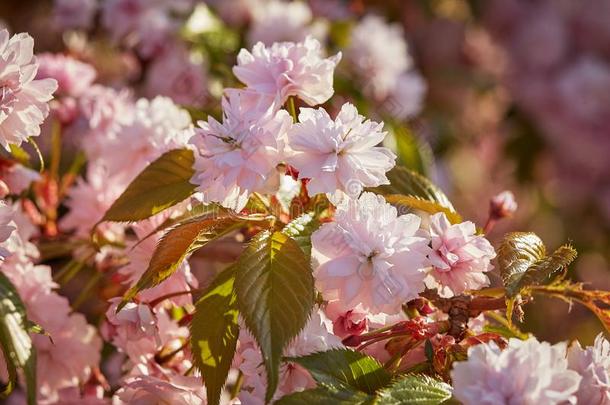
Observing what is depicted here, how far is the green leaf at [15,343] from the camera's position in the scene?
634 millimetres

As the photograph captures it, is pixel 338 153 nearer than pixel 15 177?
Yes

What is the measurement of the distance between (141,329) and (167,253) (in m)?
0.09

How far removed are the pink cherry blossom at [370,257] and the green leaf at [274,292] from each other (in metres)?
0.02

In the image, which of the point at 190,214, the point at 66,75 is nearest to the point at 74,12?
the point at 66,75

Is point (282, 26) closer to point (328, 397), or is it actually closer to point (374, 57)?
point (374, 57)

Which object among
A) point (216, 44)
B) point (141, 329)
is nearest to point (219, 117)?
point (141, 329)

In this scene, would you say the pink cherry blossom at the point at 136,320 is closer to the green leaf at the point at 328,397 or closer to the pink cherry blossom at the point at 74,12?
the green leaf at the point at 328,397

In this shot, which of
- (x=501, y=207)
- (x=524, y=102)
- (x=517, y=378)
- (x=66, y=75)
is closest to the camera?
(x=517, y=378)

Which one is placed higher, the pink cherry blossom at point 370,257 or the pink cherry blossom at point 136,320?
the pink cherry blossom at point 370,257

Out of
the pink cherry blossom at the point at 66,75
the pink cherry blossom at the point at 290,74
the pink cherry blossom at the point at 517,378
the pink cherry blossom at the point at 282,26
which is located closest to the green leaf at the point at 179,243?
the pink cherry blossom at the point at 290,74

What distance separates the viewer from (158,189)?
0.74 m

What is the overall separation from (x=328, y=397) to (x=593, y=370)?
0.60 feet

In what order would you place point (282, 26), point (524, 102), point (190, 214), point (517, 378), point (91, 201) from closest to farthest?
point (517, 378) → point (190, 214) → point (91, 201) → point (282, 26) → point (524, 102)

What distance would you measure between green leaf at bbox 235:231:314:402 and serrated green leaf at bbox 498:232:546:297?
0.13 m
